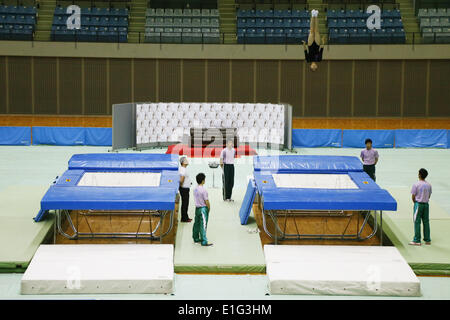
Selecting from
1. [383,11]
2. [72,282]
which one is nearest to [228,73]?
[383,11]

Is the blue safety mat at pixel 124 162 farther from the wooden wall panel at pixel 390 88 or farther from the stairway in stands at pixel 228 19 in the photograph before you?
the wooden wall panel at pixel 390 88

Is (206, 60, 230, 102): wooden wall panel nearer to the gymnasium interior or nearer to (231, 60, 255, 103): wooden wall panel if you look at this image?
the gymnasium interior

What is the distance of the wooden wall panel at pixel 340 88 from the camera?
103ft

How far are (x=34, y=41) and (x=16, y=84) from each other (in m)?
2.64

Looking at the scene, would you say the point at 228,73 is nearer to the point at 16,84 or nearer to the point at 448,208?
the point at 16,84

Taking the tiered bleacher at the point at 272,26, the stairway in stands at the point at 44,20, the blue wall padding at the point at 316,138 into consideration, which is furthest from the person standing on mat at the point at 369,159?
the stairway in stands at the point at 44,20

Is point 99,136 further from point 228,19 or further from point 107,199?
point 107,199

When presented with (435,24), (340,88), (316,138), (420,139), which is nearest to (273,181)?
(316,138)

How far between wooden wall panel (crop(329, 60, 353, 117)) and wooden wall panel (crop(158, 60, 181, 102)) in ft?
27.6

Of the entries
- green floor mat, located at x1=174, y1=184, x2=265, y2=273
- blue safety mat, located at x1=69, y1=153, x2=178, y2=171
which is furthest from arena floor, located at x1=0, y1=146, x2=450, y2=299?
blue safety mat, located at x1=69, y1=153, x2=178, y2=171

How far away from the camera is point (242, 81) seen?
31.8 meters

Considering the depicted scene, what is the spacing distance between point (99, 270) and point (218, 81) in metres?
23.0

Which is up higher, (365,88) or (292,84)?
(292,84)

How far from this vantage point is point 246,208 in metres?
13.1
